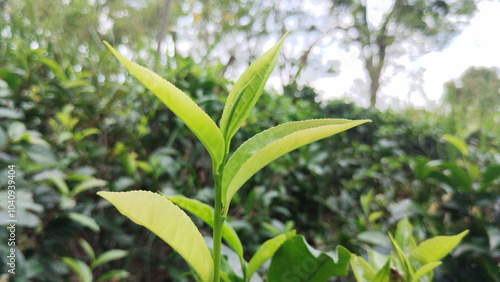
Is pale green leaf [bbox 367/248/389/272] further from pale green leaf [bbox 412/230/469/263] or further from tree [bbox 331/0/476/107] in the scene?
tree [bbox 331/0/476/107]

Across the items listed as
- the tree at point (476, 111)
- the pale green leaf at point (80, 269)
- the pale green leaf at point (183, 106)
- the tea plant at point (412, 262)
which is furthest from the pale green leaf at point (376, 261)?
the tree at point (476, 111)

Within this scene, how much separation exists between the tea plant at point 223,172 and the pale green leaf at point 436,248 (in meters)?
0.22

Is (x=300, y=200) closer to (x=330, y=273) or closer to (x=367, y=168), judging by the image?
(x=367, y=168)

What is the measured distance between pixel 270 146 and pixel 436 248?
425 mm

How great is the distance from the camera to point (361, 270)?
1.74 feet

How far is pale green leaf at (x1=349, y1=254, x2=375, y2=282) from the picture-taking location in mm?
516

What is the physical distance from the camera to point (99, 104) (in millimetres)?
1409

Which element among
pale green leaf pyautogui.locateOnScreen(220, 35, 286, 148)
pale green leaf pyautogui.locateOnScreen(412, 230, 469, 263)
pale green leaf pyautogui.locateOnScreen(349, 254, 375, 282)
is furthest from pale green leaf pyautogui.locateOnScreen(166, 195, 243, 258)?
pale green leaf pyautogui.locateOnScreen(412, 230, 469, 263)

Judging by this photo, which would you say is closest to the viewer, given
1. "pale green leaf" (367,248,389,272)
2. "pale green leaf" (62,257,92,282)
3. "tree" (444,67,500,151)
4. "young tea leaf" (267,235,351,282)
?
"young tea leaf" (267,235,351,282)

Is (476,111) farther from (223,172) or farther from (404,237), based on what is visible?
(223,172)

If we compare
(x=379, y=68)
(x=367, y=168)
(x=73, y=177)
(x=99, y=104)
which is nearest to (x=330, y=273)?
(x=73, y=177)

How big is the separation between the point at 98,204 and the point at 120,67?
31.4 inches

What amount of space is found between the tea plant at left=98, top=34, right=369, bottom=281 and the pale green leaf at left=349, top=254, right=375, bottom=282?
0.08 meters

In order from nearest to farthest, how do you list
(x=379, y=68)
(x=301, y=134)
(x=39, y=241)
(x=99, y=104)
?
(x=301, y=134) < (x=39, y=241) < (x=99, y=104) < (x=379, y=68)
